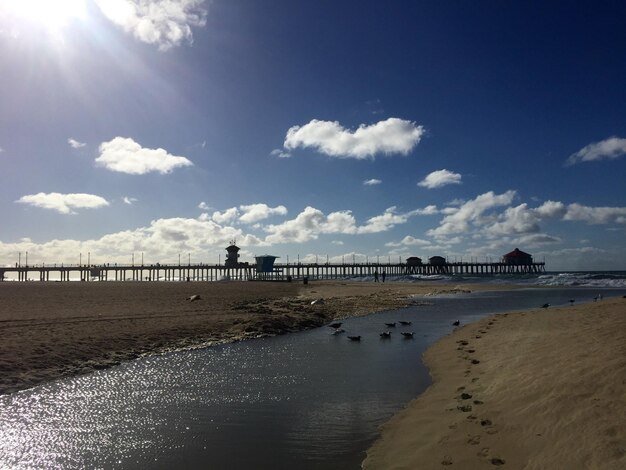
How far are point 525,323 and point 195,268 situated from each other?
145m

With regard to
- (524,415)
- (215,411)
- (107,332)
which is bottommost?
(215,411)

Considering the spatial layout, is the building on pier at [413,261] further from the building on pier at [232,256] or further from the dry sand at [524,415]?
the dry sand at [524,415]

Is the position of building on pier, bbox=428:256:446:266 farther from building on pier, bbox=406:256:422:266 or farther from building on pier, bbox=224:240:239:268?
building on pier, bbox=224:240:239:268

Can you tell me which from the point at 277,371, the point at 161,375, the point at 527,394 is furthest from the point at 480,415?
the point at 161,375

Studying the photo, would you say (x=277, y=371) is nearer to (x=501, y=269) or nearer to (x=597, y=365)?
(x=597, y=365)

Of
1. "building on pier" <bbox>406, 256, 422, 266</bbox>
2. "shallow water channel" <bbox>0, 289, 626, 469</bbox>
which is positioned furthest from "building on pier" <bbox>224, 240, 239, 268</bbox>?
"shallow water channel" <bbox>0, 289, 626, 469</bbox>

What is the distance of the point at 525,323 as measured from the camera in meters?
20.3

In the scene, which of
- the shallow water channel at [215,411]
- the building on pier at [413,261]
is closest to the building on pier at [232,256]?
the building on pier at [413,261]

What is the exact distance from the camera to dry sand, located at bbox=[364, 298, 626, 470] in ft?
20.5

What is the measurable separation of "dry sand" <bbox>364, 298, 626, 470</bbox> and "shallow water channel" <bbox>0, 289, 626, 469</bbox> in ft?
2.41

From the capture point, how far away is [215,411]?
9664 mm

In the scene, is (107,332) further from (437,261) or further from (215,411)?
(437,261)

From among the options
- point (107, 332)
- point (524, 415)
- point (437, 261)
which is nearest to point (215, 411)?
point (524, 415)

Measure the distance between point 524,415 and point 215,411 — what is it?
6.13 m
